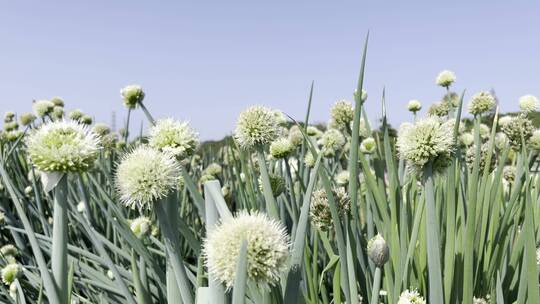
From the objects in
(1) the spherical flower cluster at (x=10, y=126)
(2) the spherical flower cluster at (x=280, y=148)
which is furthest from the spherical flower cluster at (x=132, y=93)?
(1) the spherical flower cluster at (x=10, y=126)

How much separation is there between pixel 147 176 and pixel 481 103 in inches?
68.6

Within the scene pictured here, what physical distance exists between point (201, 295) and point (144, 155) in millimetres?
242

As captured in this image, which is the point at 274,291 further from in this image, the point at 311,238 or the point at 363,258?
the point at 311,238

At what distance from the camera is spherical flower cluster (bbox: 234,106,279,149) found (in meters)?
1.06

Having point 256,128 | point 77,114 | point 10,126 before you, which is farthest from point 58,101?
point 256,128

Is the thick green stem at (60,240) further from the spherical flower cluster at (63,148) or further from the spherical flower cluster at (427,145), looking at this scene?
the spherical flower cluster at (427,145)

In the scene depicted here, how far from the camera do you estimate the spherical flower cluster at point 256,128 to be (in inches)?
41.8

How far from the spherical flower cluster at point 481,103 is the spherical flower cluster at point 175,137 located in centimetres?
154

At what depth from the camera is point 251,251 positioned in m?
0.58

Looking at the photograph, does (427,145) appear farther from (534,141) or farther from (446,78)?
(446,78)

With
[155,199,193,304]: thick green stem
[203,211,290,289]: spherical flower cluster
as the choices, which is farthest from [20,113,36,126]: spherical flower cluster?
[203,211,290,289]: spherical flower cluster

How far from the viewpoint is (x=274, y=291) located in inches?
31.4

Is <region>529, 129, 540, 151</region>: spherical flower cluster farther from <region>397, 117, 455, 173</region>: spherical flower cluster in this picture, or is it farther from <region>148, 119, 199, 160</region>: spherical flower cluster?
<region>148, 119, 199, 160</region>: spherical flower cluster

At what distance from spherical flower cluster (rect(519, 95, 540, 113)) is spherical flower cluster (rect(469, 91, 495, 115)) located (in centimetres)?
23
